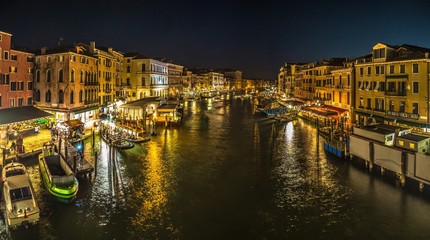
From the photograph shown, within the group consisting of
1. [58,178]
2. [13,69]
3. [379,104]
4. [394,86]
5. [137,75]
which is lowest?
[58,178]

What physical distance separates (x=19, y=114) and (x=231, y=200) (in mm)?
27166

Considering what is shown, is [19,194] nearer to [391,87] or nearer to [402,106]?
[402,106]

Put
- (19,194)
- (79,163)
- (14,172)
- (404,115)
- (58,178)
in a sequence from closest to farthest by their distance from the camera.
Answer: (19,194) < (58,178) < (14,172) < (79,163) < (404,115)

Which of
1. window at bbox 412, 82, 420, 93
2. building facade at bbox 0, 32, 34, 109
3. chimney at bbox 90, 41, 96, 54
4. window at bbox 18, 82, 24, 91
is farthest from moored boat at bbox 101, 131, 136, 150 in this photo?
window at bbox 412, 82, 420, 93

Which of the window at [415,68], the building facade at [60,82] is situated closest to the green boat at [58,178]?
the building facade at [60,82]

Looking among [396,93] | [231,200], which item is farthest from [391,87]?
[231,200]

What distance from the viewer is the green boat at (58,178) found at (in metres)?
19.1

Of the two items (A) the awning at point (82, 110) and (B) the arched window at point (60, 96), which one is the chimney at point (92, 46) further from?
(B) the arched window at point (60, 96)

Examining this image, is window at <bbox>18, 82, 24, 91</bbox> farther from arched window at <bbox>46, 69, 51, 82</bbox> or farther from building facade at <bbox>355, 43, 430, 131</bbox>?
building facade at <bbox>355, 43, 430, 131</bbox>

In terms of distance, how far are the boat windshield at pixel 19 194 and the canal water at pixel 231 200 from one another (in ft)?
5.20

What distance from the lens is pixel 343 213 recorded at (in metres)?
17.9

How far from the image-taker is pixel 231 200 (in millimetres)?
19734

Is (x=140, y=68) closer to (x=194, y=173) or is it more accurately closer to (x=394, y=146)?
(x=194, y=173)

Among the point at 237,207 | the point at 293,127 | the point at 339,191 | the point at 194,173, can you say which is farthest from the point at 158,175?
the point at 293,127
